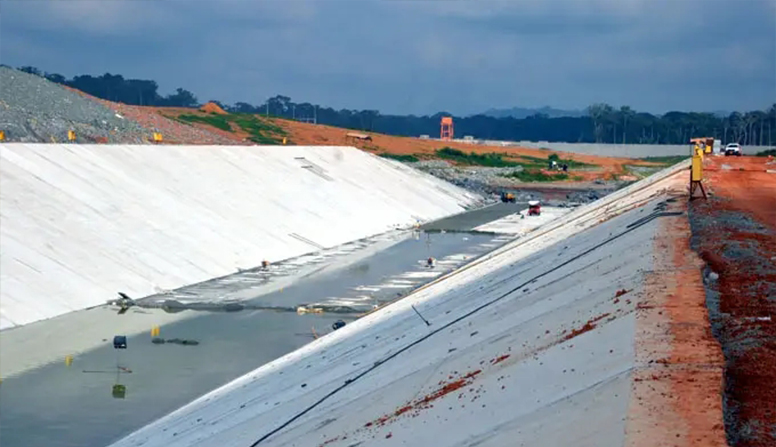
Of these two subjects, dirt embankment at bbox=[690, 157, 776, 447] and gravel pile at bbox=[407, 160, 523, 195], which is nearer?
dirt embankment at bbox=[690, 157, 776, 447]

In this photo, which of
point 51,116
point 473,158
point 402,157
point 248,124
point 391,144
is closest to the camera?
point 51,116

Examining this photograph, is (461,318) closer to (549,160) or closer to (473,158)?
(473,158)

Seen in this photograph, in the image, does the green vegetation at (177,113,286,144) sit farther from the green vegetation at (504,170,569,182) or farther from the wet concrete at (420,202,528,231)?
the wet concrete at (420,202,528,231)

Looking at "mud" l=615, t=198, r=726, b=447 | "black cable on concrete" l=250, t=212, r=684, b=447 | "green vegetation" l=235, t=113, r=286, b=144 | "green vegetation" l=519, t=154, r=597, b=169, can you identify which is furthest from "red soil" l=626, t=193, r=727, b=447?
"green vegetation" l=519, t=154, r=597, b=169

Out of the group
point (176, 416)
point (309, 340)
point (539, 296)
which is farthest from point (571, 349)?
point (309, 340)

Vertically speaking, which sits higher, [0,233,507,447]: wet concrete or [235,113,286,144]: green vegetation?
[235,113,286,144]: green vegetation

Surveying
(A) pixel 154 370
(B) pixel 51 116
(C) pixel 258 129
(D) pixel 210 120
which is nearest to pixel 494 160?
(C) pixel 258 129
